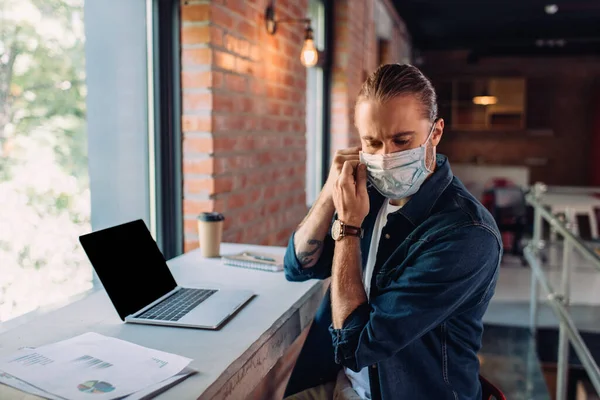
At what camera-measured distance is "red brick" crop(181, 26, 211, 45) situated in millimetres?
1991

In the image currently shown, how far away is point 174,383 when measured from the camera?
982 millimetres

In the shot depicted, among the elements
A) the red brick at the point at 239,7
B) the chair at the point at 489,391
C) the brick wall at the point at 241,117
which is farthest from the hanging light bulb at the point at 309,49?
the chair at the point at 489,391

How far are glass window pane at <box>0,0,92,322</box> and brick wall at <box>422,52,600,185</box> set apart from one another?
840cm

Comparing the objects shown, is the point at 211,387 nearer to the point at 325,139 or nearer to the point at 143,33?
the point at 143,33

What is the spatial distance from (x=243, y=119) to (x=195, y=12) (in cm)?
49

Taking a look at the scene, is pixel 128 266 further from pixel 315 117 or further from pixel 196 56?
pixel 315 117

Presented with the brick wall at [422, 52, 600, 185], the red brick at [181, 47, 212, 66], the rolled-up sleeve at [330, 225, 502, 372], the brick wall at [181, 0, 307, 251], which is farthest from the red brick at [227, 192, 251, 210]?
the brick wall at [422, 52, 600, 185]

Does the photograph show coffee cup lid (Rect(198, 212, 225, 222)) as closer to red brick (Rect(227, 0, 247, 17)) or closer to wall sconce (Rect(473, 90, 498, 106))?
red brick (Rect(227, 0, 247, 17))

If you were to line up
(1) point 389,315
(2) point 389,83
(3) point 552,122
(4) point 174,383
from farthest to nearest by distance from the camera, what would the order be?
(3) point 552,122
(2) point 389,83
(1) point 389,315
(4) point 174,383

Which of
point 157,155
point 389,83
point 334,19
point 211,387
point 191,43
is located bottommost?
point 211,387

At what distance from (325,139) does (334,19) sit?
868 millimetres

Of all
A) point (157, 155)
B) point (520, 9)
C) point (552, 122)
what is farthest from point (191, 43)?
point (552, 122)

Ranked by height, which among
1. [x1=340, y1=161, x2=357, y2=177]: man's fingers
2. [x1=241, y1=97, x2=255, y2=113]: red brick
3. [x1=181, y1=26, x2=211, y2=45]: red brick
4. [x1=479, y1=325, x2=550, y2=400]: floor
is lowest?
[x1=479, y1=325, x2=550, y2=400]: floor

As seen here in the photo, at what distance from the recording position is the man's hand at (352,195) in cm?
134
